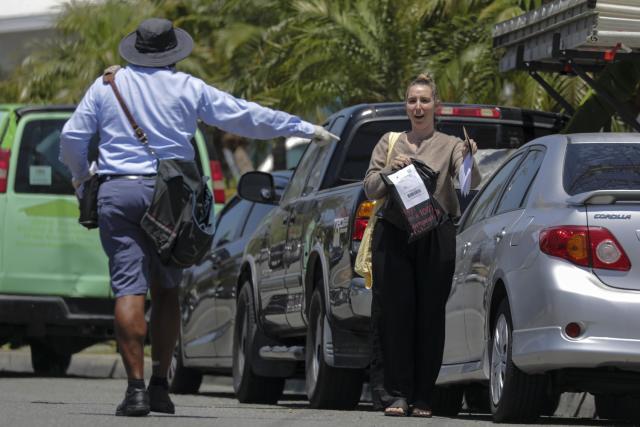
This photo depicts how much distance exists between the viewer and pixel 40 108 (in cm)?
1408

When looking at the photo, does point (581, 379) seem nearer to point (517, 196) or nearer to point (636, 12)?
point (517, 196)

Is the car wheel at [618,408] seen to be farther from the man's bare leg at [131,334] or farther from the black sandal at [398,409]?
the man's bare leg at [131,334]

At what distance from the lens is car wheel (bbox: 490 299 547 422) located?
26.6 ft

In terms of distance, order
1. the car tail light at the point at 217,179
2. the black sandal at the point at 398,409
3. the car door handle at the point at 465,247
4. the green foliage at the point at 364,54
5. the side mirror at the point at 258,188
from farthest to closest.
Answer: the green foliage at the point at 364,54 → the car tail light at the point at 217,179 → the side mirror at the point at 258,188 → the car door handle at the point at 465,247 → the black sandal at the point at 398,409

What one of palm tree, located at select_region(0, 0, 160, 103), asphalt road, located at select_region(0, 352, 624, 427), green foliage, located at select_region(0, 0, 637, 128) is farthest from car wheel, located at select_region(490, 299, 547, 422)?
palm tree, located at select_region(0, 0, 160, 103)

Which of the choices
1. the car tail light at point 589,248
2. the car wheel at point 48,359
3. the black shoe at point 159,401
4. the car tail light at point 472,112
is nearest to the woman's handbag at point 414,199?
the car tail light at point 589,248

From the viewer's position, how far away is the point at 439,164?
8773mm

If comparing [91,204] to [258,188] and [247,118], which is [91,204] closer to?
[247,118]

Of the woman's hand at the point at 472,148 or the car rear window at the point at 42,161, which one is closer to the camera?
the woman's hand at the point at 472,148

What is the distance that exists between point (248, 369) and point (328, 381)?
5.82 ft

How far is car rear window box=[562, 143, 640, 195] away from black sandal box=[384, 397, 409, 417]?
1.41m

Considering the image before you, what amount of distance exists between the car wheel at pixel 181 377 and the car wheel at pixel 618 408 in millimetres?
4432

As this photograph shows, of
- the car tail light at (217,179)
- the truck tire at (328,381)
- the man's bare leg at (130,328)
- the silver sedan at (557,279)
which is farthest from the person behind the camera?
the car tail light at (217,179)

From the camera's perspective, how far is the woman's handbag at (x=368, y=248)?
8.88 m
